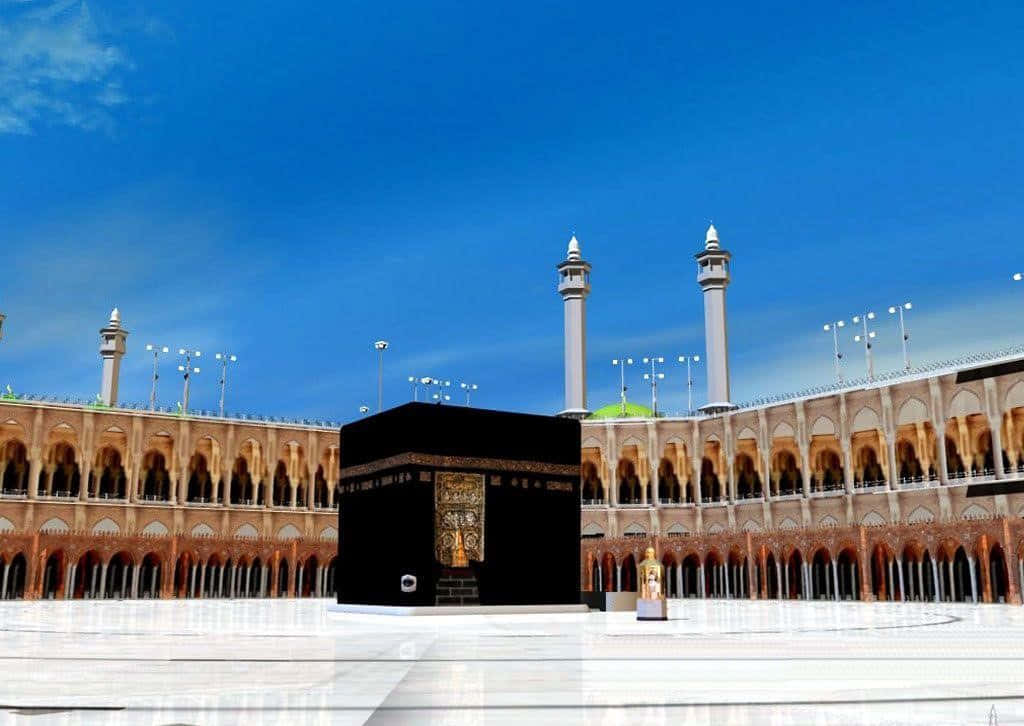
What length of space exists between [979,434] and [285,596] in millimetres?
35393

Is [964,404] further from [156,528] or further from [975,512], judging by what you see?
→ [156,528]

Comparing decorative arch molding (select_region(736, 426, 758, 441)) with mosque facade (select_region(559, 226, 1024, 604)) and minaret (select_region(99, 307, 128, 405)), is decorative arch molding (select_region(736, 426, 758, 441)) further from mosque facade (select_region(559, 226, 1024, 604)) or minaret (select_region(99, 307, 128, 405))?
minaret (select_region(99, 307, 128, 405))

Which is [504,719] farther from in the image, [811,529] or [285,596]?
[285,596]

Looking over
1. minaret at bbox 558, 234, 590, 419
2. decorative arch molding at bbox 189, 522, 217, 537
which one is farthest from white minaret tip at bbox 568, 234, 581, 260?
decorative arch molding at bbox 189, 522, 217, 537

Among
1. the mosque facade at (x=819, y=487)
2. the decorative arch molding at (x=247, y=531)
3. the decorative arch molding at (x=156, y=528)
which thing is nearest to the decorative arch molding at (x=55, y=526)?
the decorative arch molding at (x=156, y=528)

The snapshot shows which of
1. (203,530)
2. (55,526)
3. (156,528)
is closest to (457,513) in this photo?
(203,530)

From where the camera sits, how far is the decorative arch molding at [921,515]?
49388 mm

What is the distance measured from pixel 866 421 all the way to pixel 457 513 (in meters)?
28.8

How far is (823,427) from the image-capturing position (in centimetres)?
5462

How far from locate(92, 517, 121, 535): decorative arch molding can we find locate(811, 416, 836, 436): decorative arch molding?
36817mm

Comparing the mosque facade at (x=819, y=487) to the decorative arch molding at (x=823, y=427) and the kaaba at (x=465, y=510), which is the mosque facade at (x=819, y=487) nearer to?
the decorative arch molding at (x=823, y=427)

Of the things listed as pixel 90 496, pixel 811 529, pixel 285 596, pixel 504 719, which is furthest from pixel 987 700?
pixel 90 496

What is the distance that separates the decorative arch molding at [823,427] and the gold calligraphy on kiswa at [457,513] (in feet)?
92.8

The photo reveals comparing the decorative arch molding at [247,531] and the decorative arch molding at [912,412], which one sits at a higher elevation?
the decorative arch molding at [912,412]
